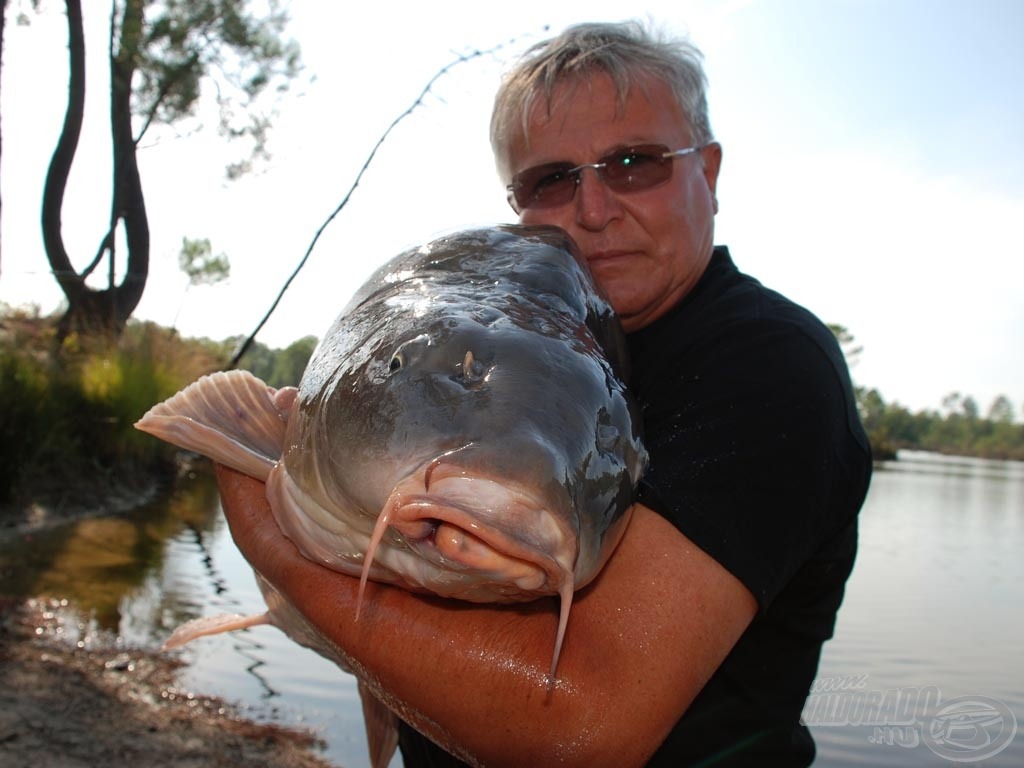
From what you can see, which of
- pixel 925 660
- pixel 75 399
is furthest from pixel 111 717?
pixel 925 660

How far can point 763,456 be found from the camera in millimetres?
1370

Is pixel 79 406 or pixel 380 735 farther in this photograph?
pixel 79 406

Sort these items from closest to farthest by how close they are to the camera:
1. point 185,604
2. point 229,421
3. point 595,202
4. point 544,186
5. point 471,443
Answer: point 471,443 < point 229,421 < point 595,202 < point 544,186 < point 185,604


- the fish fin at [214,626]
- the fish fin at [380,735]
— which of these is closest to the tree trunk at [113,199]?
the fish fin at [214,626]

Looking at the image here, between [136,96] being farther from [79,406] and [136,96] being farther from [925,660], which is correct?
[925,660]

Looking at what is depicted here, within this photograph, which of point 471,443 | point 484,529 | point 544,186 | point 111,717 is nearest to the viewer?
point 484,529

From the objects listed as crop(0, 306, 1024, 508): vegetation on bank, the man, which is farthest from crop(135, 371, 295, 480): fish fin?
crop(0, 306, 1024, 508): vegetation on bank

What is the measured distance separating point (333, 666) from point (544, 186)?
4.61m

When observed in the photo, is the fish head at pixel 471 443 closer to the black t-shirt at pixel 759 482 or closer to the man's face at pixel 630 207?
the black t-shirt at pixel 759 482

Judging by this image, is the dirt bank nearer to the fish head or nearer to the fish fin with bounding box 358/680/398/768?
the fish fin with bounding box 358/680/398/768

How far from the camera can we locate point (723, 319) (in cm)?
167

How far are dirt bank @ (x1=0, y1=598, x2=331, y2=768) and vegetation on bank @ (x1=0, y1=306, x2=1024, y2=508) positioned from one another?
2.39 m

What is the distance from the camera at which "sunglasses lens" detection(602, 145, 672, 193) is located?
222 centimetres

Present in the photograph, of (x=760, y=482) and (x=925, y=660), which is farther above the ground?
(x=760, y=482)
